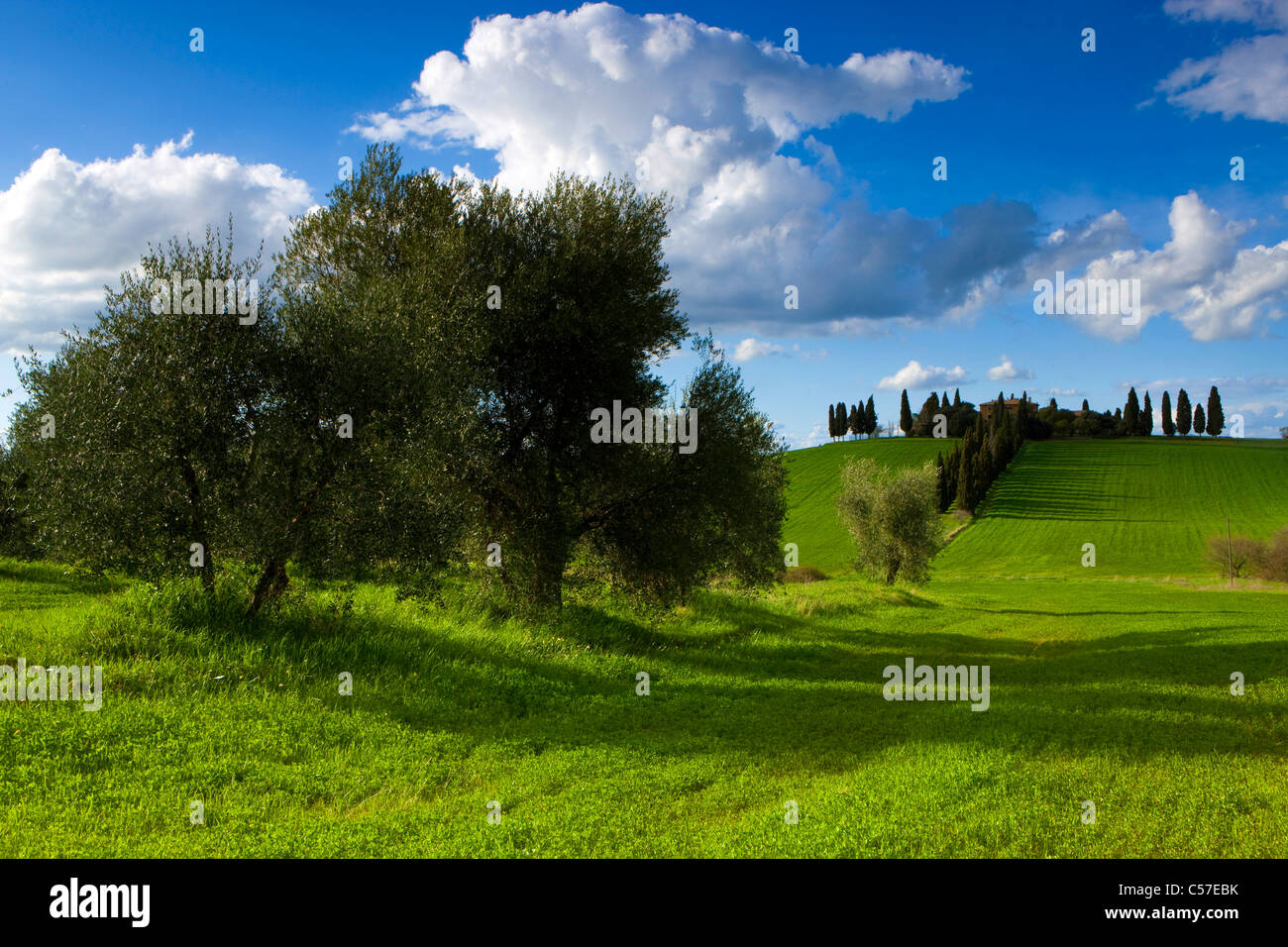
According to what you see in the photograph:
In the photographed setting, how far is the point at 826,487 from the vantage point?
120625mm

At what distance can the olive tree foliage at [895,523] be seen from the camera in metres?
53.0

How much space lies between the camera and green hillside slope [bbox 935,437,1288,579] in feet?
268

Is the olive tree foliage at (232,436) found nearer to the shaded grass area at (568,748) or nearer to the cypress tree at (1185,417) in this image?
the shaded grass area at (568,748)

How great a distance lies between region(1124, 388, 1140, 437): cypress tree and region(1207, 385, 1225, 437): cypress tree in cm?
1302

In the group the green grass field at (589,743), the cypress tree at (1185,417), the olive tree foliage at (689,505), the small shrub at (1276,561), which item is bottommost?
the small shrub at (1276,561)

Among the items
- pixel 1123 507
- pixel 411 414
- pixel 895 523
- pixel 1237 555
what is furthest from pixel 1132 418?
pixel 411 414

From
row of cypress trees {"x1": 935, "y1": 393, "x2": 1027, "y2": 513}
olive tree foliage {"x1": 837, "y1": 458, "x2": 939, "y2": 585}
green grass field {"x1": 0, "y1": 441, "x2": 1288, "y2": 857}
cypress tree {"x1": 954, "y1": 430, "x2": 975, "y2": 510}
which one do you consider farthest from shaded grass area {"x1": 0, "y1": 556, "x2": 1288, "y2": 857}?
cypress tree {"x1": 954, "y1": 430, "x2": 975, "y2": 510}

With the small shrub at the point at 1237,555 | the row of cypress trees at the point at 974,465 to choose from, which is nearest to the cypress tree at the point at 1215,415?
the row of cypress trees at the point at 974,465

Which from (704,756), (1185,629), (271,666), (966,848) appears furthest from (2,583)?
(1185,629)

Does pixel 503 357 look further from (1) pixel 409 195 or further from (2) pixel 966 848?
(2) pixel 966 848

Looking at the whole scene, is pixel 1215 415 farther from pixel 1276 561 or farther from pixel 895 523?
pixel 895 523

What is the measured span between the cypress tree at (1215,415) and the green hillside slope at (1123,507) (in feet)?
20.9

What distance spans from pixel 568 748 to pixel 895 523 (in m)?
46.4

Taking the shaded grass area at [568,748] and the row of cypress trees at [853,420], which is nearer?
the shaded grass area at [568,748]
